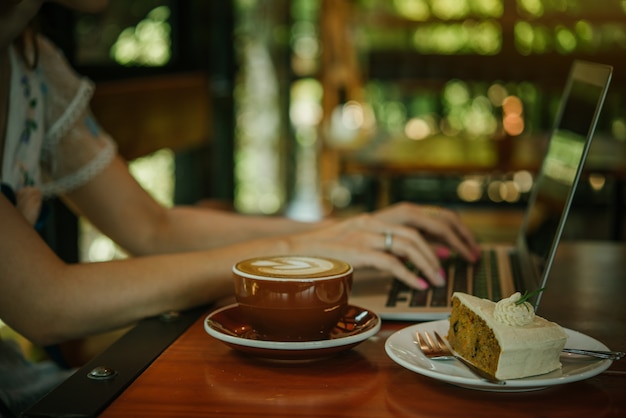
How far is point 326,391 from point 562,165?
61cm

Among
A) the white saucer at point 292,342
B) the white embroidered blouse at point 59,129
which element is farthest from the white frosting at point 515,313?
the white embroidered blouse at point 59,129

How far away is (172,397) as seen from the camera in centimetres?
77

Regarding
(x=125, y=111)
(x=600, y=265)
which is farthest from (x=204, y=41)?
(x=600, y=265)

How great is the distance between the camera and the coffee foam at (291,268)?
0.85 metres

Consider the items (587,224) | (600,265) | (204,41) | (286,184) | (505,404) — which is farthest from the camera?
(286,184)

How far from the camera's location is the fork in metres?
0.77

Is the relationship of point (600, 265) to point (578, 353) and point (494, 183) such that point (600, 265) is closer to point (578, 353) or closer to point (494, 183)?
point (578, 353)

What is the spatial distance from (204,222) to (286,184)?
3.60 metres

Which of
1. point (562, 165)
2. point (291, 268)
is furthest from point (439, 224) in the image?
point (291, 268)

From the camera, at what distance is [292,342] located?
0.83m

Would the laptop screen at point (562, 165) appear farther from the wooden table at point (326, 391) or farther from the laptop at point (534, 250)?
the wooden table at point (326, 391)

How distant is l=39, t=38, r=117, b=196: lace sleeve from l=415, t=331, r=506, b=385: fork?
82cm

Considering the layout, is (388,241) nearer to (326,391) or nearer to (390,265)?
(390,265)

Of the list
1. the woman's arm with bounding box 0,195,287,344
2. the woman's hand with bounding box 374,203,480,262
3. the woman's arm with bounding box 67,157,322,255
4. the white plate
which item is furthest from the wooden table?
the woman's arm with bounding box 67,157,322,255
